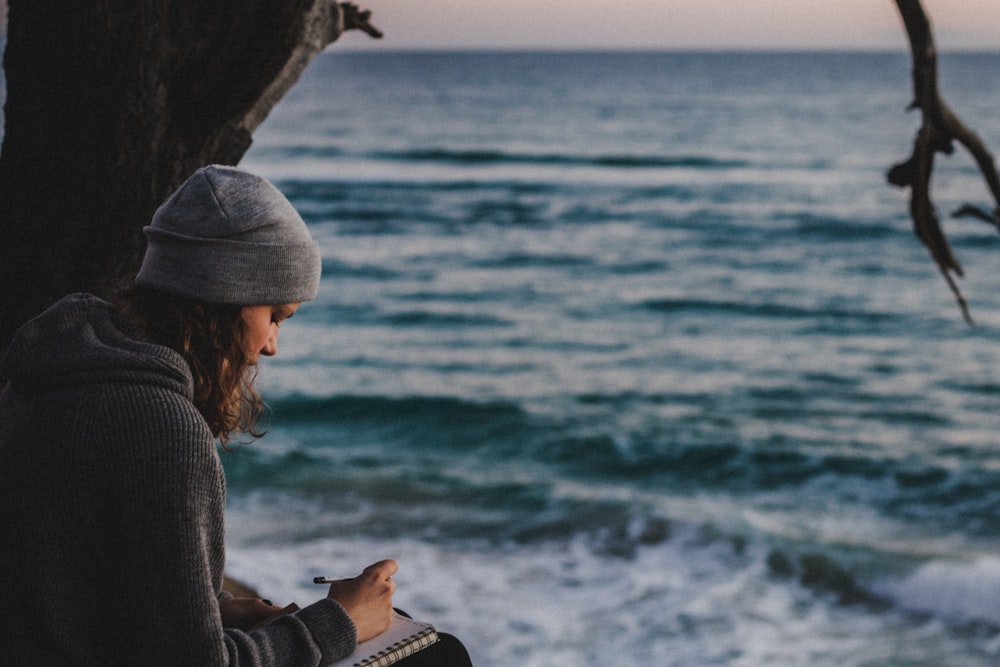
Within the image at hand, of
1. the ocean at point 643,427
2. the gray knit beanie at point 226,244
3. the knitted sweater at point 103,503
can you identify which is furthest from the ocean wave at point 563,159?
the knitted sweater at point 103,503

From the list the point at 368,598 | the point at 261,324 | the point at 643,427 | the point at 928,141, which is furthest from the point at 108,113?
the point at 643,427

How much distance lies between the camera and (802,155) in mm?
35281

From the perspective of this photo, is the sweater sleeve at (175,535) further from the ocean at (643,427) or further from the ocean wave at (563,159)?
the ocean wave at (563,159)

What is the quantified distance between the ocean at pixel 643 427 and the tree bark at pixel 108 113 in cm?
249

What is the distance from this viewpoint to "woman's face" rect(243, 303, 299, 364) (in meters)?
1.82

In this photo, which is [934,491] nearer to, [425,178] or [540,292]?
[540,292]

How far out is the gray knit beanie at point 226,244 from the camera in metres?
1.75

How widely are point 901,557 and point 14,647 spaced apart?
709cm

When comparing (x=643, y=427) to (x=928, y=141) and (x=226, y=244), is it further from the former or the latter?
(x=226, y=244)

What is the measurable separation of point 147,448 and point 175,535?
5.3 inches

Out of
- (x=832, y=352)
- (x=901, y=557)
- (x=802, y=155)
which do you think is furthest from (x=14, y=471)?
(x=802, y=155)

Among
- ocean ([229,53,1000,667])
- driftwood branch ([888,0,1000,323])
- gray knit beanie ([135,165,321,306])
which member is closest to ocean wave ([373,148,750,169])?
ocean ([229,53,1000,667])

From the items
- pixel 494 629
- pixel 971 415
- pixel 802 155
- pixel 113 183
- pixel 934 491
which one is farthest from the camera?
pixel 802 155

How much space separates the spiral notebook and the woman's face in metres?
0.52
